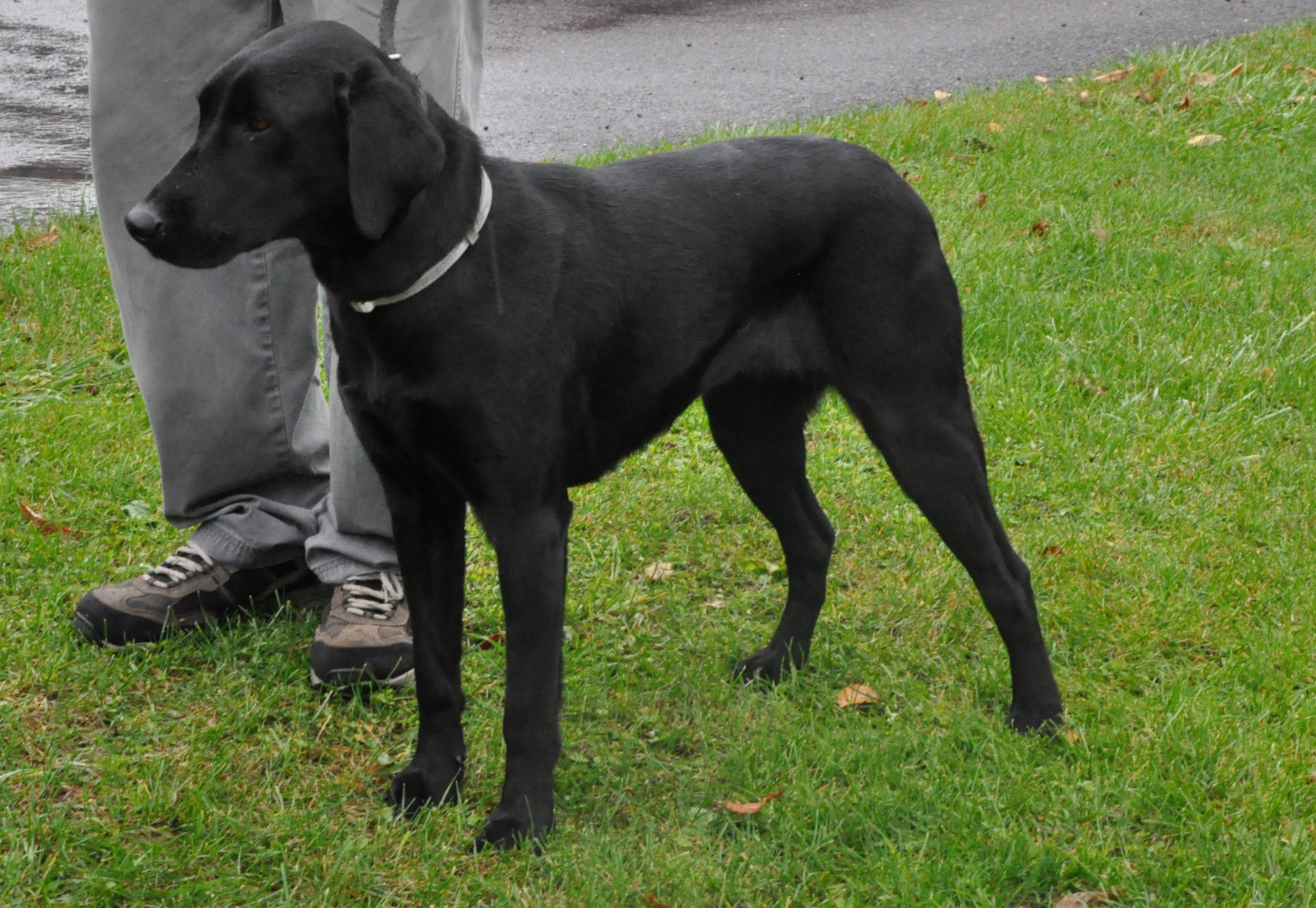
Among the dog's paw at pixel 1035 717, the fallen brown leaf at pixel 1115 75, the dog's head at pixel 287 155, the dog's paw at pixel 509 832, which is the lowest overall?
the dog's paw at pixel 509 832

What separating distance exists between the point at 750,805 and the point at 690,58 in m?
6.41

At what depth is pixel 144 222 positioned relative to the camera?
2.21 meters

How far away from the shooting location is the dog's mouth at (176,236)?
2.21m

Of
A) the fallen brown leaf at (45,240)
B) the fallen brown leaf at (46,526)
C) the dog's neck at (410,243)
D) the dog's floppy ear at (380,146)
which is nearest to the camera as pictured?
the dog's floppy ear at (380,146)

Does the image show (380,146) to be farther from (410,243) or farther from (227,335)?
(227,335)

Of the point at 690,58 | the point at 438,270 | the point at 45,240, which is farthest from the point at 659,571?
the point at 690,58

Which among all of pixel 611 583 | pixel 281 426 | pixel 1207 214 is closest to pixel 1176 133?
pixel 1207 214

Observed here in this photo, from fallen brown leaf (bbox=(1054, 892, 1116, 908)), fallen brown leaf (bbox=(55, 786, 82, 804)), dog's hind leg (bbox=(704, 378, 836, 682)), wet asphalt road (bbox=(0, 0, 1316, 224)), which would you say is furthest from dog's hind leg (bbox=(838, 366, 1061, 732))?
wet asphalt road (bbox=(0, 0, 1316, 224))

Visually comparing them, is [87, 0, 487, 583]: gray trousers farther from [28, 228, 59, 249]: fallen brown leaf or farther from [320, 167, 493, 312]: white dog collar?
[28, 228, 59, 249]: fallen brown leaf

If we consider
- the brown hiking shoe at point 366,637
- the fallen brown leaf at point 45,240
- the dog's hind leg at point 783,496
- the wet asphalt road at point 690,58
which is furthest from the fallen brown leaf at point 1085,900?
the wet asphalt road at point 690,58

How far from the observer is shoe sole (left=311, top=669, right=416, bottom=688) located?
119 inches

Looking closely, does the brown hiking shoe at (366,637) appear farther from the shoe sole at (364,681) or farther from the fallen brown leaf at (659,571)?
the fallen brown leaf at (659,571)

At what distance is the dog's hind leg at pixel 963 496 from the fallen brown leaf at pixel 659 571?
954mm

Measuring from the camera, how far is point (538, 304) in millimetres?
2443
